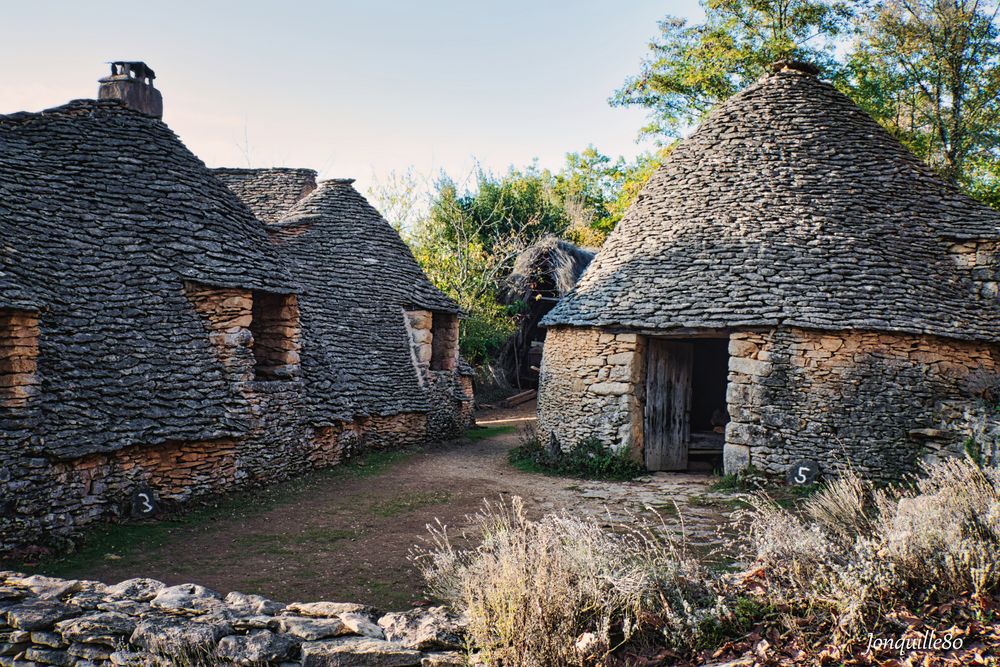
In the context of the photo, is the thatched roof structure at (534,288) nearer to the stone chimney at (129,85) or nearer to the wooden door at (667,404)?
the wooden door at (667,404)

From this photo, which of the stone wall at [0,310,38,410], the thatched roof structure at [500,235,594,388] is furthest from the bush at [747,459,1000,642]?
the thatched roof structure at [500,235,594,388]

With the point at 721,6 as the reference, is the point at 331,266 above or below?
below

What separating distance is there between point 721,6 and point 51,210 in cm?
1799

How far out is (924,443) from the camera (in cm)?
938

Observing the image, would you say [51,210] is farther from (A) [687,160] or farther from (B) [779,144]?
(B) [779,144]

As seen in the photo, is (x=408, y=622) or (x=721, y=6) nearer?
(x=408, y=622)

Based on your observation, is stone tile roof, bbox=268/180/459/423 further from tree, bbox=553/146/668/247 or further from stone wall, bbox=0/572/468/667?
tree, bbox=553/146/668/247

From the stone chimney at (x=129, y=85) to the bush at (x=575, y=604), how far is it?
11688 mm

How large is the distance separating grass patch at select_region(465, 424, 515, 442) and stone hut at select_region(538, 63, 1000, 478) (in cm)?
332

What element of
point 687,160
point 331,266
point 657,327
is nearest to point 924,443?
point 657,327

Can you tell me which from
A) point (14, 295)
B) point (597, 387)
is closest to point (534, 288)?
point (597, 387)

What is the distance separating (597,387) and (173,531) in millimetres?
6474

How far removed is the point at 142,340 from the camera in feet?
27.4

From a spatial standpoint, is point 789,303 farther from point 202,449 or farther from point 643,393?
point 202,449
